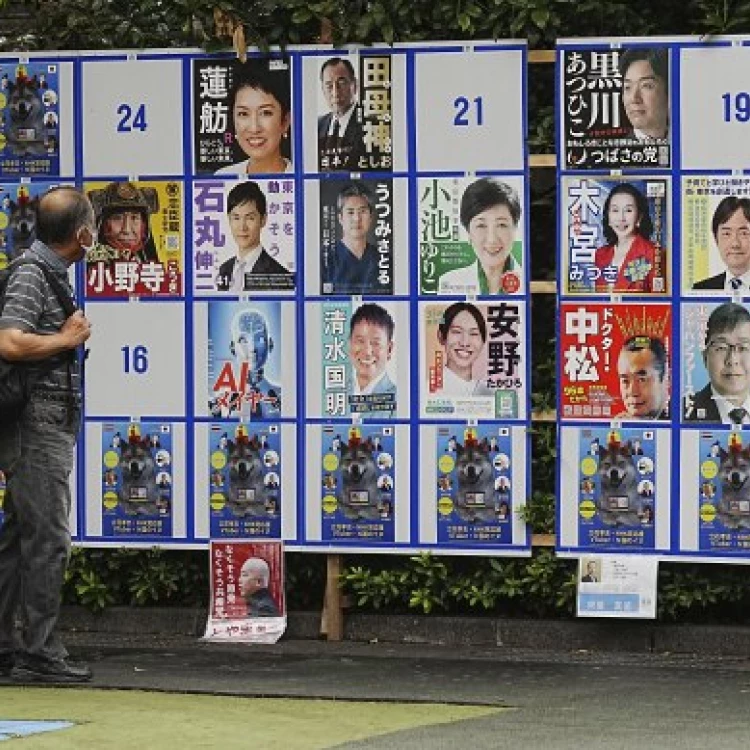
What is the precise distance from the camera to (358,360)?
11383 millimetres

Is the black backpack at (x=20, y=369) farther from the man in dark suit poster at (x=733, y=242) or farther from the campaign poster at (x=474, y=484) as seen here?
the man in dark suit poster at (x=733, y=242)

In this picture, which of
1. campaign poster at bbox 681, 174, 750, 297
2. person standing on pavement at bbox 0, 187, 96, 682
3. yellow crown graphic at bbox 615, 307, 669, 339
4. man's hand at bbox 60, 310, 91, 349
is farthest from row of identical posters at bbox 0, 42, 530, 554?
man's hand at bbox 60, 310, 91, 349

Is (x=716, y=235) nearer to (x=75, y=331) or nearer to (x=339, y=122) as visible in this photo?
(x=339, y=122)

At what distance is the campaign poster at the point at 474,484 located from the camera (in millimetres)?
11258

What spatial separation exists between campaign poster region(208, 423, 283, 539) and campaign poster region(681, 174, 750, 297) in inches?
86.1

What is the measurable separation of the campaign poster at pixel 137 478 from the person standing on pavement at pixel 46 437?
152 cm

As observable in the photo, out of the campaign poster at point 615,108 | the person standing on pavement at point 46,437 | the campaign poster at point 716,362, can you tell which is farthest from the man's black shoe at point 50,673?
the campaign poster at point 615,108

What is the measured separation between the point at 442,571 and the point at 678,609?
115 centimetres

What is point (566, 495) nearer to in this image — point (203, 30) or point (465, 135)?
point (465, 135)

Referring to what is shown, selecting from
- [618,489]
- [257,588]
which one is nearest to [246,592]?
[257,588]

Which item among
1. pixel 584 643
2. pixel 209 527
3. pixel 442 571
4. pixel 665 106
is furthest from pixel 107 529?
pixel 665 106

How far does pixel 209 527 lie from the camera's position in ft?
38.2

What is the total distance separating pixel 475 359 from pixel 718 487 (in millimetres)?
1299

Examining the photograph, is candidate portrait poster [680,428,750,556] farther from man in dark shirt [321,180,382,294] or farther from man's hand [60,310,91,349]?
man's hand [60,310,91,349]
